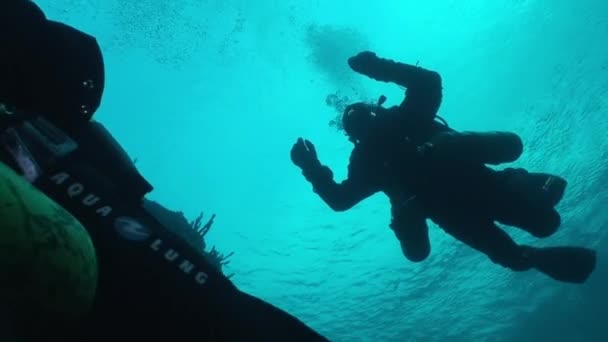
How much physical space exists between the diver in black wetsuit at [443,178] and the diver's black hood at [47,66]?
3.99m

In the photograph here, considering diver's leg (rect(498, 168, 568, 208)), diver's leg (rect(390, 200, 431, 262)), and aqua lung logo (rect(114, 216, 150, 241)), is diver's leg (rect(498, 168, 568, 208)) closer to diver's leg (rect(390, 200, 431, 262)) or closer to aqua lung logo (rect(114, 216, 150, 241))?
diver's leg (rect(390, 200, 431, 262))

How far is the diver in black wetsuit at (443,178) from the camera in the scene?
477 centimetres

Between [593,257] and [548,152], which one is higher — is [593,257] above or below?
below

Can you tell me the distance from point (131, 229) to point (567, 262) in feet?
17.0

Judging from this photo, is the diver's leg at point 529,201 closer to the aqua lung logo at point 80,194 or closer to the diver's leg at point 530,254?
the diver's leg at point 530,254

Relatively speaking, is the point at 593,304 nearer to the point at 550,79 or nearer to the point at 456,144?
the point at 550,79

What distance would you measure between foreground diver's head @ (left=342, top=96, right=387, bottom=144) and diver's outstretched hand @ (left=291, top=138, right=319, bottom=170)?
0.63 metres

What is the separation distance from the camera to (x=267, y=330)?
4.24 ft

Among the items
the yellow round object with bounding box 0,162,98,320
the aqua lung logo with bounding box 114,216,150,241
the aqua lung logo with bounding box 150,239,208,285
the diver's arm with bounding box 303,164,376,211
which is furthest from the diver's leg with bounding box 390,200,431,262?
the yellow round object with bounding box 0,162,98,320

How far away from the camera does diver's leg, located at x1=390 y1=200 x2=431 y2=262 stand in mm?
5238

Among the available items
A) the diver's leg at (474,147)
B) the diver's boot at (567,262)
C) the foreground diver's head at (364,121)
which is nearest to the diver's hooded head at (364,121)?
the foreground diver's head at (364,121)

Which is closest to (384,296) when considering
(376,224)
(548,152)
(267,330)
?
(376,224)

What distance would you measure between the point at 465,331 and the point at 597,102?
18.7 metres

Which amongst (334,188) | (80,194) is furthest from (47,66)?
(334,188)
